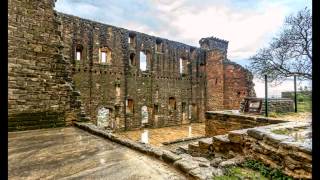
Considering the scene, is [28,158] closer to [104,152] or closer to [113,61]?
[104,152]

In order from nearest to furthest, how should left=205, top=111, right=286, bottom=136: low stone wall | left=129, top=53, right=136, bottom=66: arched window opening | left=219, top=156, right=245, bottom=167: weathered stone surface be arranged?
left=219, top=156, right=245, bottom=167: weathered stone surface < left=205, top=111, right=286, bottom=136: low stone wall < left=129, top=53, right=136, bottom=66: arched window opening

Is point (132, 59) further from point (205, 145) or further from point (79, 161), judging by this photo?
point (79, 161)

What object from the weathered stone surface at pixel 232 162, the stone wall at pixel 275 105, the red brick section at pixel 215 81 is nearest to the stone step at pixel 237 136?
the weathered stone surface at pixel 232 162

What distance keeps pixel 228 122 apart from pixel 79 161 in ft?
26.5

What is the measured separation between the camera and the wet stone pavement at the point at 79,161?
3508mm

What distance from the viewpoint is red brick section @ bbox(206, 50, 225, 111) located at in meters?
22.5

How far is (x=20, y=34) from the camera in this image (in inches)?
293

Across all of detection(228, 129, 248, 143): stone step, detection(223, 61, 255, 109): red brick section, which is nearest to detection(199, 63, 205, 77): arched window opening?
detection(223, 61, 255, 109): red brick section

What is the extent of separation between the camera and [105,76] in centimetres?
1591

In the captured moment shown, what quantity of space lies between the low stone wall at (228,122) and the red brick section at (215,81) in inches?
436

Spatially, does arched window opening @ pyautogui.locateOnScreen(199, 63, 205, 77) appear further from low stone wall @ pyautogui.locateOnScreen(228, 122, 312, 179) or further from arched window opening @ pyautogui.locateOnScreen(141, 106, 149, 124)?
low stone wall @ pyautogui.locateOnScreen(228, 122, 312, 179)

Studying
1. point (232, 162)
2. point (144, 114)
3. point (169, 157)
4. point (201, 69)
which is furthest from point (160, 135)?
point (169, 157)

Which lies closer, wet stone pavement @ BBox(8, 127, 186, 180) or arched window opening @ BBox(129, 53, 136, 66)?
wet stone pavement @ BBox(8, 127, 186, 180)
